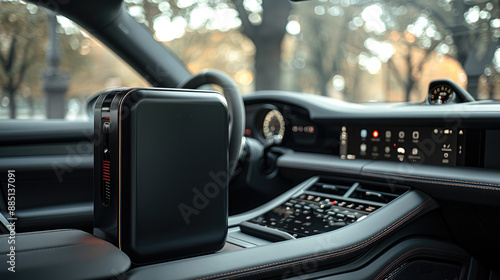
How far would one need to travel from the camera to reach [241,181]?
2305 millimetres

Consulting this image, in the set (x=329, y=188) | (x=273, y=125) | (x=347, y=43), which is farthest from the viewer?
(x=347, y=43)

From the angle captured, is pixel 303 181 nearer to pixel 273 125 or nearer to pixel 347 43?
pixel 273 125

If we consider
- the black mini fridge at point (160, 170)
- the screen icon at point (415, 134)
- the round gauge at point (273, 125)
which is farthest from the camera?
the round gauge at point (273, 125)

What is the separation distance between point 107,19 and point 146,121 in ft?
2.91

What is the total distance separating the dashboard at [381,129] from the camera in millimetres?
1696

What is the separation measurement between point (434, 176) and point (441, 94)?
49 cm

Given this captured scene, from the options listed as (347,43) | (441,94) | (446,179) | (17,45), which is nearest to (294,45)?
(347,43)

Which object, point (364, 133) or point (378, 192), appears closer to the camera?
point (378, 192)

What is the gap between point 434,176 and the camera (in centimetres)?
172

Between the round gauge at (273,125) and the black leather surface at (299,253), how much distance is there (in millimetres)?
871

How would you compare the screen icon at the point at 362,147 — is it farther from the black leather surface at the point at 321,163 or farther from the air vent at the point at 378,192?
the air vent at the point at 378,192

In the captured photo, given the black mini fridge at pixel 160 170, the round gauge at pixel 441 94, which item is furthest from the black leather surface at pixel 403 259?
the round gauge at pixel 441 94

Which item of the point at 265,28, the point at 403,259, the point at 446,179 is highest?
the point at 265,28

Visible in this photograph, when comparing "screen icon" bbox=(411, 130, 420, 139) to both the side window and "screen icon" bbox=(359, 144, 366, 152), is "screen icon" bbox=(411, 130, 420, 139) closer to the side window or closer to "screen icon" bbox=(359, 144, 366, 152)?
"screen icon" bbox=(359, 144, 366, 152)
